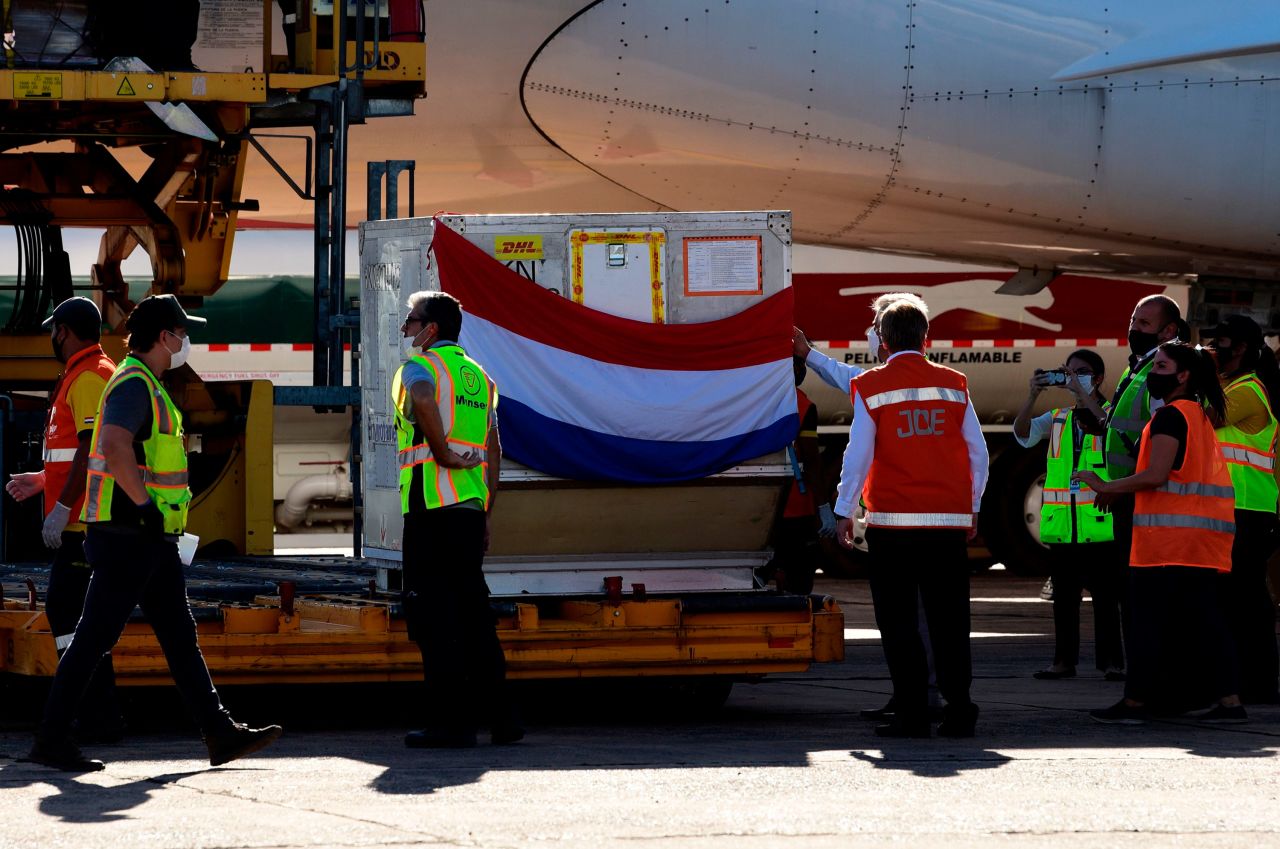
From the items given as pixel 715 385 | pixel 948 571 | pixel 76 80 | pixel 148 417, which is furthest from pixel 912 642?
pixel 76 80

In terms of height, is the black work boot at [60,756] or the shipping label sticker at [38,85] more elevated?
the shipping label sticker at [38,85]

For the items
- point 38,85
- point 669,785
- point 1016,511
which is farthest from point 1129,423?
point 1016,511

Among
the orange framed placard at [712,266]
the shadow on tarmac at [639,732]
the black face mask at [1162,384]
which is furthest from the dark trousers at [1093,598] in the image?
the orange framed placard at [712,266]

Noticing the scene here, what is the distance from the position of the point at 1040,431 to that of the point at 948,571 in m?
2.80

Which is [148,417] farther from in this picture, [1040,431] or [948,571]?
[1040,431]

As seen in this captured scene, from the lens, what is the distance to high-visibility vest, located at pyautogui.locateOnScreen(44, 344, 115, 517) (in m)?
6.75

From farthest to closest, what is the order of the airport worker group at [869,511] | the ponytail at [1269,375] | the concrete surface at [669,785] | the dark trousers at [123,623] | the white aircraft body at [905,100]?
the white aircraft body at [905,100], the ponytail at [1269,375], the airport worker group at [869,511], the dark trousers at [123,623], the concrete surface at [669,785]

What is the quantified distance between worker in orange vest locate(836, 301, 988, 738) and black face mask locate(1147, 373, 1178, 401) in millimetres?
927

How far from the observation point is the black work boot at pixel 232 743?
6.02 meters

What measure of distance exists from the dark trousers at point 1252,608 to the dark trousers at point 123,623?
14.1ft

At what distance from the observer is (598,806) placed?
17.2 feet

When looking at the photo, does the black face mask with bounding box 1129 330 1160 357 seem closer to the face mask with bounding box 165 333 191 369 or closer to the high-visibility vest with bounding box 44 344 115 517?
the face mask with bounding box 165 333 191 369

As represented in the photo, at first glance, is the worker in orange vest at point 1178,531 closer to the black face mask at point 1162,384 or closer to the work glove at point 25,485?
the black face mask at point 1162,384

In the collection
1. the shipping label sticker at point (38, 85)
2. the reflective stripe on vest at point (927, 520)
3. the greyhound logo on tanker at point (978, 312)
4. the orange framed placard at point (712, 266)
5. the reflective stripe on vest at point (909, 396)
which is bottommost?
the reflective stripe on vest at point (927, 520)
